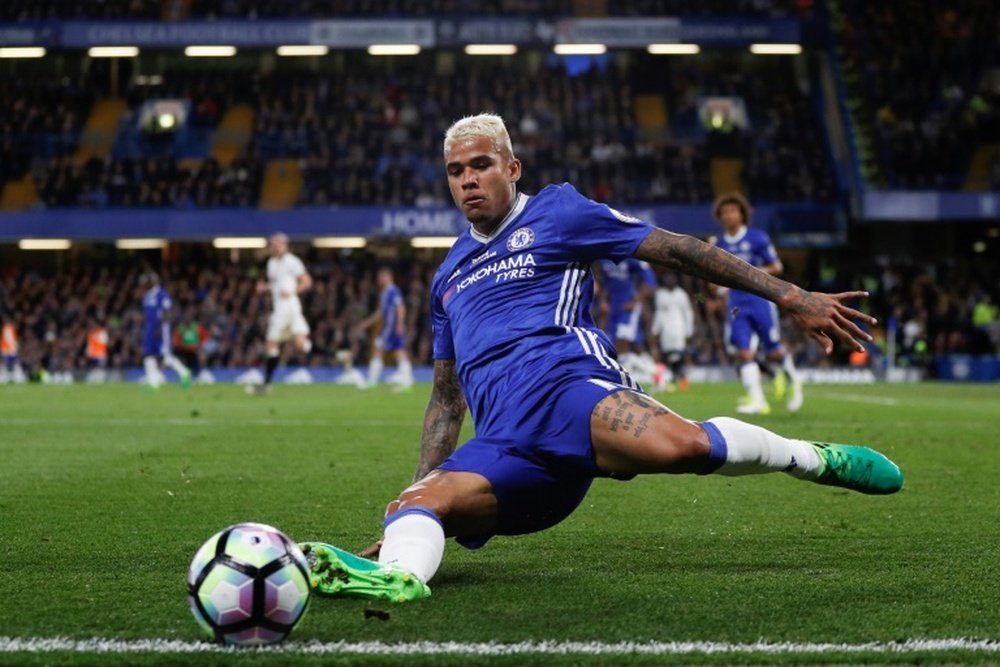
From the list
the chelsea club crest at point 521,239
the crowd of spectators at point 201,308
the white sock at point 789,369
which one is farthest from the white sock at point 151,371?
the chelsea club crest at point 521,239

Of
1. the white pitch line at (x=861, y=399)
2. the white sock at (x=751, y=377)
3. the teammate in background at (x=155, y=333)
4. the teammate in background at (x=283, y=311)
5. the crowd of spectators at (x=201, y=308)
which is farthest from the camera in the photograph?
the crowd of spectators at (x=201, y=308)

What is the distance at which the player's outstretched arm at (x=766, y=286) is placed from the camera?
418 cm

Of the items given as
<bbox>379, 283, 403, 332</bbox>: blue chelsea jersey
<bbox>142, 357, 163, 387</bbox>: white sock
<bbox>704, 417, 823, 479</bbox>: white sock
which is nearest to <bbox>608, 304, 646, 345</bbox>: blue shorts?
<bbox>379, 283, 403, 332</bbox>: blue chelsea jersey

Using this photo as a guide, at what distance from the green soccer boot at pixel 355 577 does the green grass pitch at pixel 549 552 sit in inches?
1.8

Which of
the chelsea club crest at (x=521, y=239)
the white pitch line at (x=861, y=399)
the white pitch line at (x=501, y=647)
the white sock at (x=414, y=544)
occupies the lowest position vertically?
the white pitch line at (x=861, y=399)

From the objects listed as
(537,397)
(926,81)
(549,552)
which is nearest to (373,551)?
(537,397)

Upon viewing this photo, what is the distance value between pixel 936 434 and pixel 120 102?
30.8 meters

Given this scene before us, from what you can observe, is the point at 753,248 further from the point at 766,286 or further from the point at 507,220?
the point at 766,286

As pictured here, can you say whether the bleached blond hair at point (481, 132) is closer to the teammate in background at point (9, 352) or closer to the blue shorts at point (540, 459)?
the blue shorts at point (540, 459)

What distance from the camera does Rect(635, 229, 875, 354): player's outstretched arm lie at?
4.18 m

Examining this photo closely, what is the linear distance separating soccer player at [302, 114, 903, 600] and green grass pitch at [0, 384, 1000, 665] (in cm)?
25

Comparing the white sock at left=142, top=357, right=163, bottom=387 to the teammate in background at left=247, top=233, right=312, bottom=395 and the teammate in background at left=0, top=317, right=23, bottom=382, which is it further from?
the teammate in background at left=0, top=317, right=23, bottom=382

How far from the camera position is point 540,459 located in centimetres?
446

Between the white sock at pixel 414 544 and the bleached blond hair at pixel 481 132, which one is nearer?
the white sock at pixel 414 544
